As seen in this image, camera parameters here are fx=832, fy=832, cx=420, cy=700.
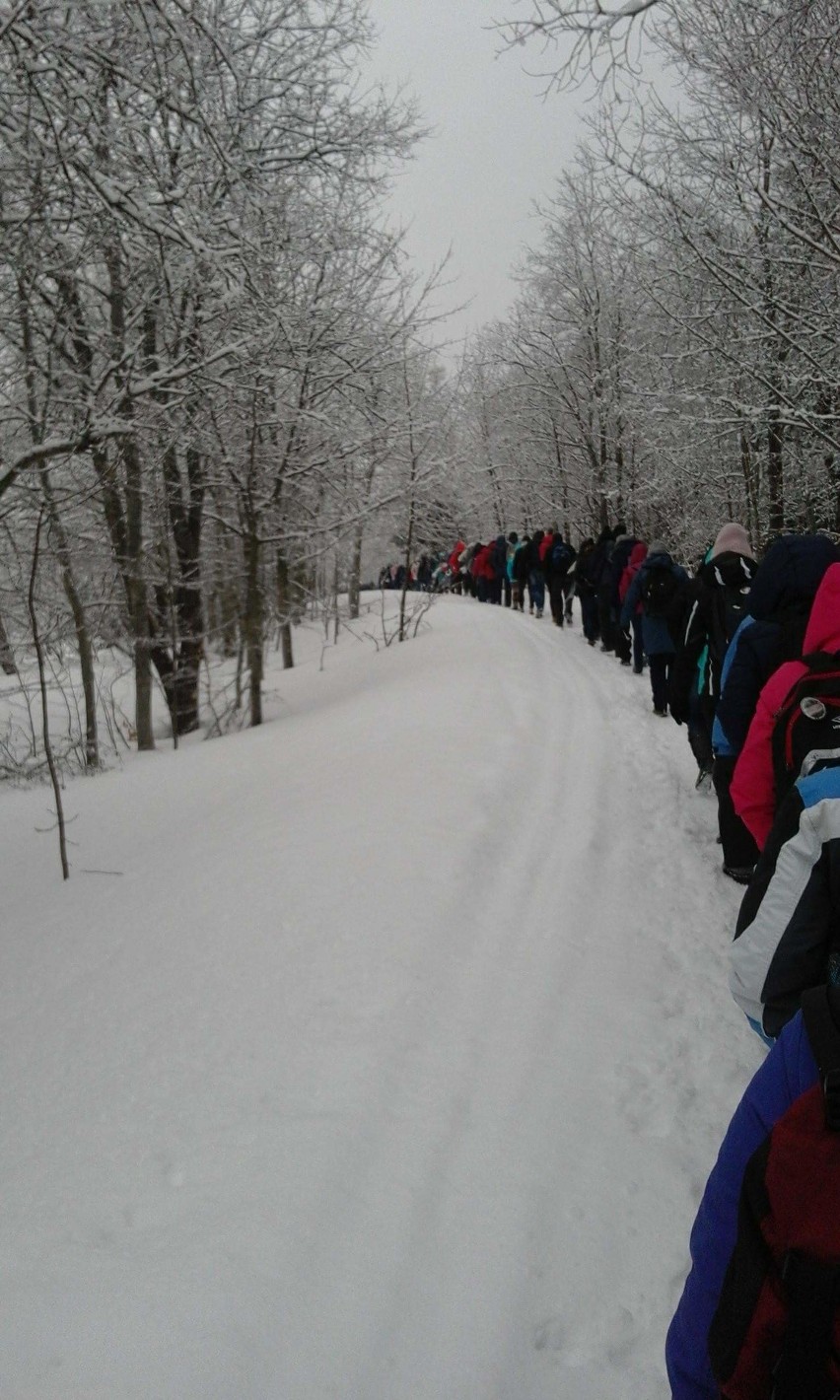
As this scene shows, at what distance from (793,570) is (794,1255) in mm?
3027

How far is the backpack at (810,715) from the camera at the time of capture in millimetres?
2715

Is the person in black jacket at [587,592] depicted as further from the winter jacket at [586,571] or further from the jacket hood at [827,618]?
the jacket hood at [827,618]

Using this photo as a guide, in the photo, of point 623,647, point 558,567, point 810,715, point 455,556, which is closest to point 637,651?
point 623,647

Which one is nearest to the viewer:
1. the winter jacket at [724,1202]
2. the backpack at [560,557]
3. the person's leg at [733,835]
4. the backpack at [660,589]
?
the winter jacket at [724,1202]

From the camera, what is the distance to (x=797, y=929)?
6.21 ft

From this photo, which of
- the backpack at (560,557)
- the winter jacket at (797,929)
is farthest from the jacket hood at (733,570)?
the backpack at (560,557)

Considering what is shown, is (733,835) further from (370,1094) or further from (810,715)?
(370,1094)

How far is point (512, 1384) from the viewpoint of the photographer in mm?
2219

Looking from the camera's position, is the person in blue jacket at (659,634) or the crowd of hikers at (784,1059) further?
the person in blue jacket at (659,634)

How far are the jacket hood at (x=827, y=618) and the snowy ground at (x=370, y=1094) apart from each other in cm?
178

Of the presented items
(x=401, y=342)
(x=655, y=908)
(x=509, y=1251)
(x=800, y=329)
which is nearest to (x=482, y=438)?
(x=401, y=342)

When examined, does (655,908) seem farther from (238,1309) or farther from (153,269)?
(153,269)

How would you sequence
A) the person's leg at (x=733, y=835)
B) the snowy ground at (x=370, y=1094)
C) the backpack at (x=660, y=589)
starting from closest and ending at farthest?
1. the snowy ground at (x=370, y=1094)
2. the person's leg at (x=733, y=835)
3. the backpack at (x=660, y=589)

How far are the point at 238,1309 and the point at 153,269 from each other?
7.21 metres
